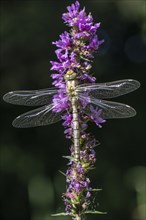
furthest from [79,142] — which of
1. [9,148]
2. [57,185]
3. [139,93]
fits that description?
[139,93]

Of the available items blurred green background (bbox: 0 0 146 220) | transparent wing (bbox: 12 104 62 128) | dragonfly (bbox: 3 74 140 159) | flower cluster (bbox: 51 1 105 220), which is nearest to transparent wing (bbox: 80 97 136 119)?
dragonfly (bbox: 3 74 140 159)

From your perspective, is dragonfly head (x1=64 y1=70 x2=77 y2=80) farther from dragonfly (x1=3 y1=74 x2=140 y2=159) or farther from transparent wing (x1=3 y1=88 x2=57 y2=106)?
transparent wing (x1=3 y1=88 x2=57 y2=106)

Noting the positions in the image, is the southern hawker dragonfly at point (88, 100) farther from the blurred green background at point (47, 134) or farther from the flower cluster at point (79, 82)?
the blurred green background at point (47, 134)

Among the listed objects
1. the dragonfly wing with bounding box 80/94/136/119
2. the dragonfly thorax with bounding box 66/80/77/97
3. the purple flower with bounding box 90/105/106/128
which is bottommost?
the purple flower with bounding box 90/105/106/128

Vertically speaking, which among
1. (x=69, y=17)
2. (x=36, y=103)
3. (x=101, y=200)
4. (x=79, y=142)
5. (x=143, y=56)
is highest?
(x=143, y=56)

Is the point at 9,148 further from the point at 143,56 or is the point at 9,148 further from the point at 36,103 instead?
the point at 36,103

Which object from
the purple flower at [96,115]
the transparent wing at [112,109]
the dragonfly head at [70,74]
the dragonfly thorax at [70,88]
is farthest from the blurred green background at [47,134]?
the dragonfly head at [70,74]

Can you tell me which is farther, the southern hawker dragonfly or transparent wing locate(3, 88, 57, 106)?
transparent wing locate(3, 88, 57, 106)

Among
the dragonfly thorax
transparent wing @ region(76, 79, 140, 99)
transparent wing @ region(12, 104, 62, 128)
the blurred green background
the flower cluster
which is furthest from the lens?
the blurred green background
